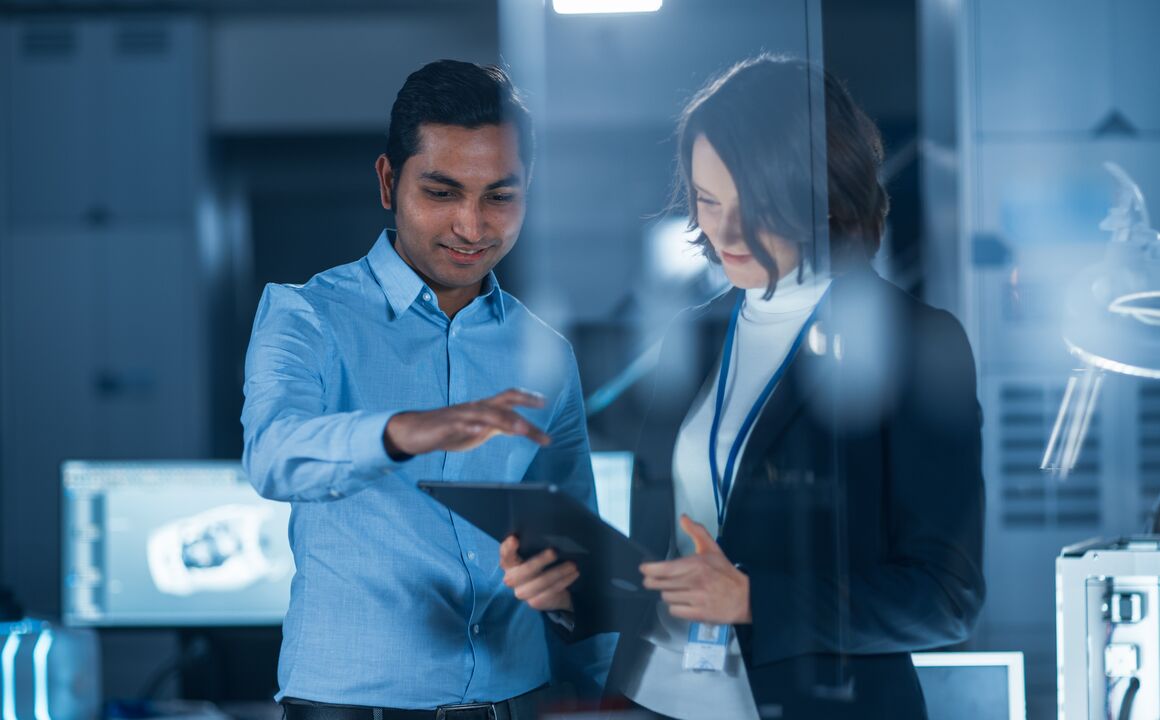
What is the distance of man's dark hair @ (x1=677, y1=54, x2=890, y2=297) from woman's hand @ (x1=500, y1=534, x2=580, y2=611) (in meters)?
0.29

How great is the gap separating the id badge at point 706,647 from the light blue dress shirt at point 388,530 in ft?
0.58

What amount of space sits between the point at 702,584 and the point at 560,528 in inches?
4.8

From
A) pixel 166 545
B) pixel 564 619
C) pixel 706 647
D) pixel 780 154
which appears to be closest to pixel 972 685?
pixel 706 647

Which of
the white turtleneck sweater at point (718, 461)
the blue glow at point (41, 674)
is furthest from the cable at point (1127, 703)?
the blue glow at point (41, 674)

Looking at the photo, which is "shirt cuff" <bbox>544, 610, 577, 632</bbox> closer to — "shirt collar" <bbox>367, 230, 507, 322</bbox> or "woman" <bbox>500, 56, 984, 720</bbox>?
"woman" <bbox>500, 56, 984, 720</bbox>

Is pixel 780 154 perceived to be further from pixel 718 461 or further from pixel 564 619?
pixel 564 619

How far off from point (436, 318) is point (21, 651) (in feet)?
4.53

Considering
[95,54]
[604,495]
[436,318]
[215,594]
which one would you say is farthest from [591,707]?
[95,54]

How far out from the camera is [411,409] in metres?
1.03

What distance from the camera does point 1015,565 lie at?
0.97 meters

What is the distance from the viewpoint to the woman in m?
0.87

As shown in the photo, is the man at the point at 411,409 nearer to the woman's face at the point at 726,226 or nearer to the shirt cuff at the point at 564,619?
the shirt cuff at the point at 564,619

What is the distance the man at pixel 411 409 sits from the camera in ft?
3.22

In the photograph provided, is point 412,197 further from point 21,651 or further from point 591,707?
point 21,651
